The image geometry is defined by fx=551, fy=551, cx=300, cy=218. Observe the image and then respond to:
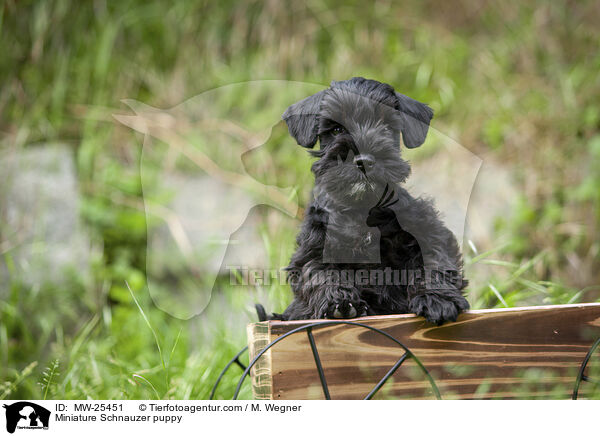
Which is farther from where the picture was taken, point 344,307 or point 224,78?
point 224,78

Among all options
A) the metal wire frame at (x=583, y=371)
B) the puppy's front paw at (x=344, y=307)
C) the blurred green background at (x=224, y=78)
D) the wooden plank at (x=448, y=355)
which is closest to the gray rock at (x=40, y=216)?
the blurred green background at (x=224, y=78)

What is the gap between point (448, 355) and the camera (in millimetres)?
1519

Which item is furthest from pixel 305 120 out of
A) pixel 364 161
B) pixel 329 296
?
pixel 329 296

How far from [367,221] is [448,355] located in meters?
0.45

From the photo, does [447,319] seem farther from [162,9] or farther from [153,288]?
Answer: [162,9]

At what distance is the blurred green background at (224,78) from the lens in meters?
2.88

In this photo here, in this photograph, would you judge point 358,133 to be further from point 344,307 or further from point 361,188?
point 344,307

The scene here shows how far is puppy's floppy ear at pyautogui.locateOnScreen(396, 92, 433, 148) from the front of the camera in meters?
1.40

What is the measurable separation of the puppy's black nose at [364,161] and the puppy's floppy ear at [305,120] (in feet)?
0.48

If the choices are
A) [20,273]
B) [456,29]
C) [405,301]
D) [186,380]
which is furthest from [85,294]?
[456,29]

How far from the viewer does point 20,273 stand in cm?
326

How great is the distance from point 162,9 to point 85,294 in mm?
1888
